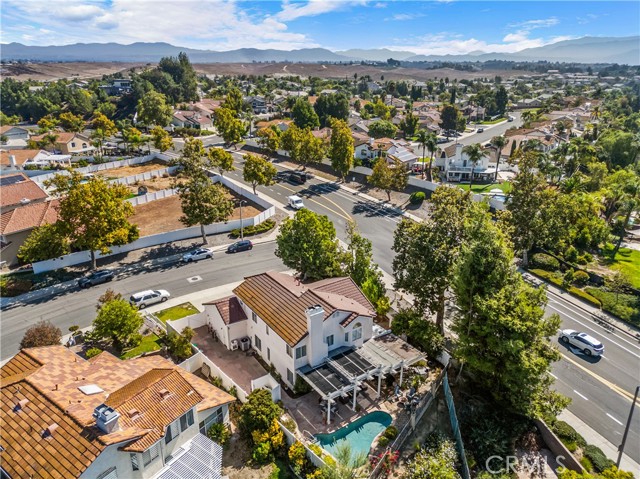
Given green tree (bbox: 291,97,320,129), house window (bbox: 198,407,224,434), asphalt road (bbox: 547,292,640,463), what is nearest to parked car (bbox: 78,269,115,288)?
house window (bbox: 198,407,224,434)

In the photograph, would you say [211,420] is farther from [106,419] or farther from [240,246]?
[240,246]

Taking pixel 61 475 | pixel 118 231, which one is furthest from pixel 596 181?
pixel 61 475

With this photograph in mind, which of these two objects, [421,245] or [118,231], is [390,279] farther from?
[118,231]

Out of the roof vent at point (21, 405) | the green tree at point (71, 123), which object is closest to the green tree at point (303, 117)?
the green tree at point (71, 123)

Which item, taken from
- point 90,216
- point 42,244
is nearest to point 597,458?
point 90,216

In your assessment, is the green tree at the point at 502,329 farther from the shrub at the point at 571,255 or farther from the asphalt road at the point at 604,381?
the shrub at the point at 571,255

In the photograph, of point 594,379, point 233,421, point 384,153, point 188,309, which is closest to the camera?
point 233,421
